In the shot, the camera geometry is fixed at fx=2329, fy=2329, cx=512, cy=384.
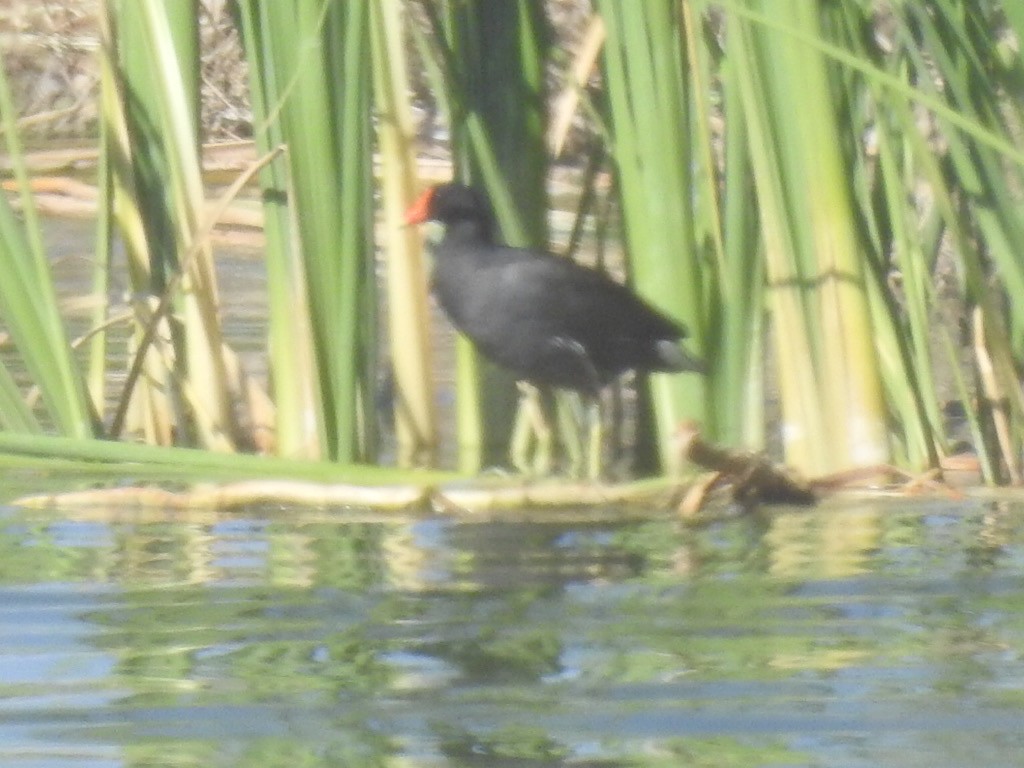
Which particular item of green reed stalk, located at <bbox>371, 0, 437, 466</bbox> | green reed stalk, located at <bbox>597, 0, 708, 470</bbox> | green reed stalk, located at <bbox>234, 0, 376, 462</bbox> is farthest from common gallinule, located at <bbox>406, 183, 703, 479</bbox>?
green reed stalk, located at <bbox>234, 0, 376, 462</bbox>

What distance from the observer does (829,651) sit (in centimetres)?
268

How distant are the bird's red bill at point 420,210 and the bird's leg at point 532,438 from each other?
435 mm

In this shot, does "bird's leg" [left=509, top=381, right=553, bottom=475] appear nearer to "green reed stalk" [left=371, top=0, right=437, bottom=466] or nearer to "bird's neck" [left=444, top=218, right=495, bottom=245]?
"green reed stalk" [left=371, top=0, right=437, bottom=466]

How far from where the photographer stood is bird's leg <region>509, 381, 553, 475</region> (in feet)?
14.1

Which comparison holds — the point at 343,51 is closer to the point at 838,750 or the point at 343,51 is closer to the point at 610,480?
the point at 610,480

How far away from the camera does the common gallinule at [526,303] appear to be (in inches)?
181

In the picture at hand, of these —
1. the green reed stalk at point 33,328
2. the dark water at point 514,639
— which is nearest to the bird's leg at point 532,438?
the dark water at point 514,639

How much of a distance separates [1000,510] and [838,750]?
57.4 inches

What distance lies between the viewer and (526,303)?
475cm

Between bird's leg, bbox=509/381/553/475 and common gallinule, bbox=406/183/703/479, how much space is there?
7cm

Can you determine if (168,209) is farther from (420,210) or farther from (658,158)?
(658,158)

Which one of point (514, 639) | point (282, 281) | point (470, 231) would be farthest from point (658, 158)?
point (514, 639)

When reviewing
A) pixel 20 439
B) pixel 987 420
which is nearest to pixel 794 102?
pixel 987 420

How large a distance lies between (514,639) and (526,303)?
80.6 inches
